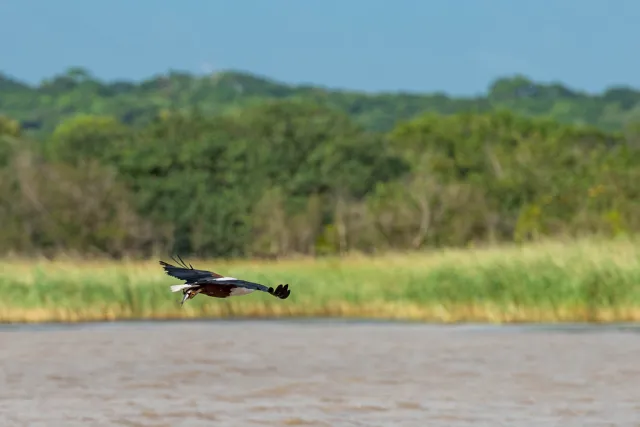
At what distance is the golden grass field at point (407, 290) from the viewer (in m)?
25.8

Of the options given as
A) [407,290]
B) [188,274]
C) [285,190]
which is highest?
[285,190]

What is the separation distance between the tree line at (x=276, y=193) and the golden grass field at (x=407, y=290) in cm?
1919

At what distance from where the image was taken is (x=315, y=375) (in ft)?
66.6

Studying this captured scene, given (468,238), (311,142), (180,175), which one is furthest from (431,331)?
(311,142)

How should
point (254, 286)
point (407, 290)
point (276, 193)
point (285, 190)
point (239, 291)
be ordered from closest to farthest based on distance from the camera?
1. point (254, 286)
2. point (239, 291)
3. point (407, 290)
4. point (276, 193)
5. point (285, 190)

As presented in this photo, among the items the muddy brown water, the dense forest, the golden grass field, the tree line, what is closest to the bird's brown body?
the muddy brown water

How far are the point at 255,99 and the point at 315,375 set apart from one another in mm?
163843

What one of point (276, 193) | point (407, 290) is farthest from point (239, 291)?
point (276, 193)

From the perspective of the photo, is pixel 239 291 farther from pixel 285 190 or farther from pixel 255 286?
pixel 285 190

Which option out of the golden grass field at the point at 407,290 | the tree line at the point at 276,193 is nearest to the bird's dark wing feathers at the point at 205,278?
the golden grass field at the point at 407,290

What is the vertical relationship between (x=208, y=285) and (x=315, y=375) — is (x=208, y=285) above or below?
above

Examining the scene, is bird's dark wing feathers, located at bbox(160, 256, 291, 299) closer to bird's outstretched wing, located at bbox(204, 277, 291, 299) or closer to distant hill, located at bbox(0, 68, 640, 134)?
bird's outstretched wing, located at bbox(204, 277, 291, 299)

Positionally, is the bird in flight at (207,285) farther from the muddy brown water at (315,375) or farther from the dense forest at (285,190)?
the dense forest at (285,190)

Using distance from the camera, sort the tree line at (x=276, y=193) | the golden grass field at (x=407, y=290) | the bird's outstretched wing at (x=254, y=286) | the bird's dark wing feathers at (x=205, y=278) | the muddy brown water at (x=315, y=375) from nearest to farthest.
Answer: the bird's outstretched wing at (x=254, y=286)
the bird's dark wing feathers at (x=205, y=278)
the muddy brown water at (x=315, y=375)
the golden grass field at (x=407, y=290)
the tree line at (x=276, y=193)
